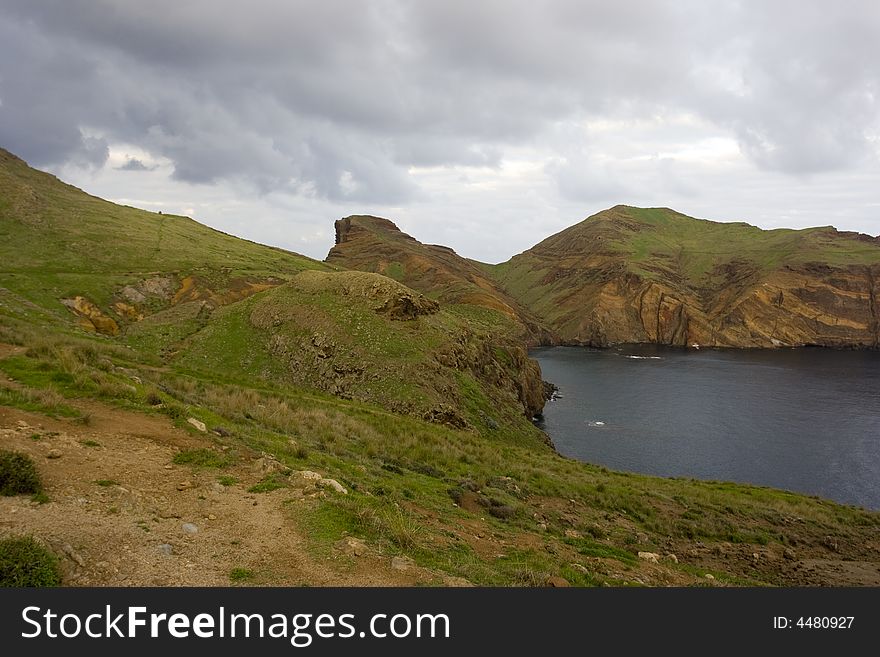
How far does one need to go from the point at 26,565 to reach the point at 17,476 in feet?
11.4

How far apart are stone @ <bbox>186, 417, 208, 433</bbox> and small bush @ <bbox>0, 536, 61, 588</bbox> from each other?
25.6 feet

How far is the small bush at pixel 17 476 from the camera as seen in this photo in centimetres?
941

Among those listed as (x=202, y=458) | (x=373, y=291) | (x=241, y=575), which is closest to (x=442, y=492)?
(x=202, y=458)

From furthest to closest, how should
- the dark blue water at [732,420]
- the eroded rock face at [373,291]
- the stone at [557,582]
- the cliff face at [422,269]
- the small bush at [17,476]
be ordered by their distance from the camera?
the cliff face at [422,269] < the dark blue water at [732,420] < the eroded rock face at [373,291] < the stone at [557,582] < the small bush at [17,476]

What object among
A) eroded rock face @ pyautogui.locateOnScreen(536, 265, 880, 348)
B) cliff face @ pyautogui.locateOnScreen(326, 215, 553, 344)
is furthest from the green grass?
eroded rock face @ pyautogui.locateOnScreen(536, 265, 880, 348)

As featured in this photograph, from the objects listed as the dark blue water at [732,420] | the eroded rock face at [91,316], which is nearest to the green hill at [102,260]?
the eroded rock face at [91,316]

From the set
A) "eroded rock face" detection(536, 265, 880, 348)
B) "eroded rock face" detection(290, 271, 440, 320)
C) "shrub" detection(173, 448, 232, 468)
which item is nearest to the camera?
"shrub" detection(173, 448, 232, 468)

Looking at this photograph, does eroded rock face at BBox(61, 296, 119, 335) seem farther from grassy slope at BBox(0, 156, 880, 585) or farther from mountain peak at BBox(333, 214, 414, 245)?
mountain peak at BBox(333, 214, 414, 245)

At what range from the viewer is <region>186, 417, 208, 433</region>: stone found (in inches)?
601

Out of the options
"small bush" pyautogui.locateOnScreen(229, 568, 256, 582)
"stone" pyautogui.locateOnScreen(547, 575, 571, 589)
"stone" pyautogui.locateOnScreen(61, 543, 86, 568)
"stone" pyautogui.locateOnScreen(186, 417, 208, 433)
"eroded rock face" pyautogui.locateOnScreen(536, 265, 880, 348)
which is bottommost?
"stone" pyautogui.locateOnScreen(547, 575, 571, 589)

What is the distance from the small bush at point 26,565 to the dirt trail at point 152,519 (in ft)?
0.91

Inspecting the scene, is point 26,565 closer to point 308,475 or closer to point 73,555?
point 73,555
